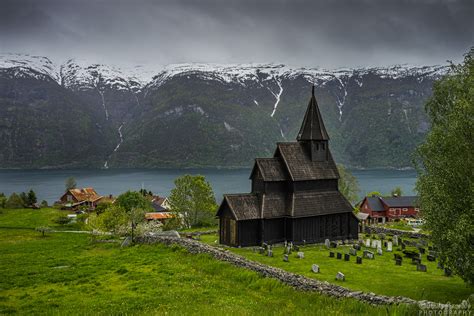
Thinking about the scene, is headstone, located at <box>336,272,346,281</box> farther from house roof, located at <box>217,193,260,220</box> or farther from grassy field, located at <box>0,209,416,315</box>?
house roof, located at <box>217,193,260,220</box>

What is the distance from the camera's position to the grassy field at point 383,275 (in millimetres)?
22359

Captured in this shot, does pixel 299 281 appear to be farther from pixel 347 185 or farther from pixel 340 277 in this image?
pixel 347 185

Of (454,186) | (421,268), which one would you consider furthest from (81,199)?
(454,186)

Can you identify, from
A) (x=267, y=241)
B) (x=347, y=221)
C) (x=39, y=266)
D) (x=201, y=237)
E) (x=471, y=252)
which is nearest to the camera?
(x=471, y=252)

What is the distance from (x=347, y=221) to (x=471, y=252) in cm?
2235

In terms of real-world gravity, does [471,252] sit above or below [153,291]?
above

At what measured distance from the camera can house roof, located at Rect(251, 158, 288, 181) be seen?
125 ft

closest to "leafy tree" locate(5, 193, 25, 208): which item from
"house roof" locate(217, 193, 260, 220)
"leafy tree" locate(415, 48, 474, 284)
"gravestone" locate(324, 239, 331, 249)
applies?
"house roof" locate(217, 193, 260, 220)

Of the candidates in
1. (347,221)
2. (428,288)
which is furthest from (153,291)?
(347,221)

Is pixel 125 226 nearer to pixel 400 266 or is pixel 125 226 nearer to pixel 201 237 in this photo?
pixel 201 237

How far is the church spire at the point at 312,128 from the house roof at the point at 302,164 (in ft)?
3.21

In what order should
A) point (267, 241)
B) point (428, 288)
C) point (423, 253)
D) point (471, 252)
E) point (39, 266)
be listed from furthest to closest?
point (267, 241), point (423, 253), point (39, 266), point (428, 288), point (471, 252)

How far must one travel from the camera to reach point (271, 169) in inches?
1529

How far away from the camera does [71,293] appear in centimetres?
2186
